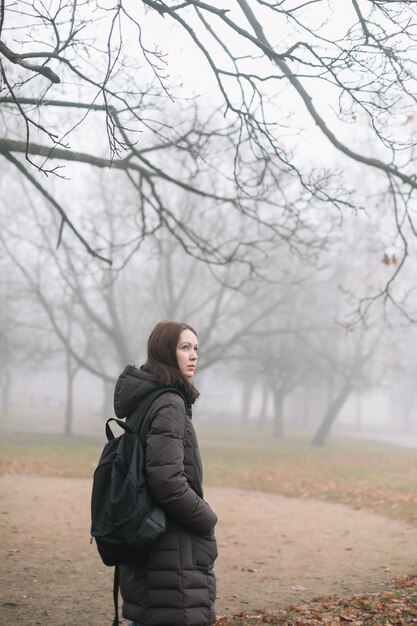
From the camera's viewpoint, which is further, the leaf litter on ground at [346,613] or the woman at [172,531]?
the leaf litter on ground at [346,613]

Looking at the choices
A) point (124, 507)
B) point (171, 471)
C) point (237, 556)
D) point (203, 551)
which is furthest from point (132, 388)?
point (237, 556)

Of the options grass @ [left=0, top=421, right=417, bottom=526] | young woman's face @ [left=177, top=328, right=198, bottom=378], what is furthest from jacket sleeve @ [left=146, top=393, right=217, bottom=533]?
grass @ [left=0, top=421, right=417, bottom=526]

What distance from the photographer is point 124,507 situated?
3682 millimetres

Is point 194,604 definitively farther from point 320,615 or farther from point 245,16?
point 245,16

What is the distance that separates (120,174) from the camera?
26891 mm

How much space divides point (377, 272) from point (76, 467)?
54.3 feet

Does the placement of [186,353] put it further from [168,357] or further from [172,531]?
[172,531]

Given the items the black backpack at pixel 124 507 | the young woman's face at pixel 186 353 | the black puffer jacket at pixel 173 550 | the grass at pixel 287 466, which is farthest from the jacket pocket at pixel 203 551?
the grass at pixel 287 466

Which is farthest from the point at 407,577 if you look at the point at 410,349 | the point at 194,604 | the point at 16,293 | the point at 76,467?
the point at 410,349

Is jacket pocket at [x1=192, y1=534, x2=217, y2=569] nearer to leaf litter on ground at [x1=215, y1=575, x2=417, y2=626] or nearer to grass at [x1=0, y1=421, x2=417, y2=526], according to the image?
leaf litter on ground at [x1=215, y1=575, x2=417, y2=626]

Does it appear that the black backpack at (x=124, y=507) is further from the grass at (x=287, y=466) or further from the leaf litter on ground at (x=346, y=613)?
the grass at (x=287, y=466)

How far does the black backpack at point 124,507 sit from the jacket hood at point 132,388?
0.53 feet

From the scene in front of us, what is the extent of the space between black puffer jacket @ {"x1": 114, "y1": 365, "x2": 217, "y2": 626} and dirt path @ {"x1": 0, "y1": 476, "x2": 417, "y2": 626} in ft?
7.56

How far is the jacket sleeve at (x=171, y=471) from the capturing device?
12.3 feet
